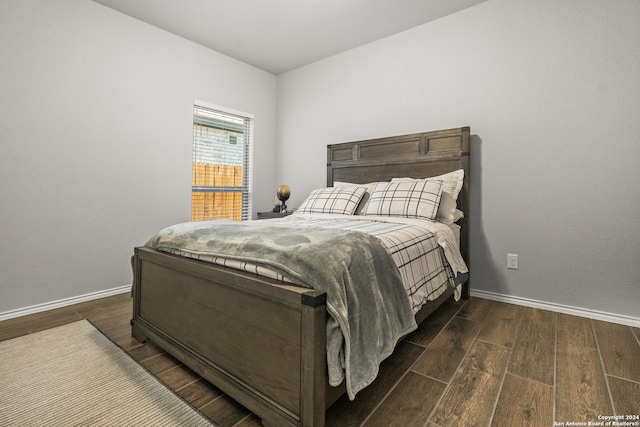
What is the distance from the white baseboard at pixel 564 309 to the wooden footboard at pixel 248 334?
2.13 metres

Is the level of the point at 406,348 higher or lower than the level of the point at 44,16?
lower

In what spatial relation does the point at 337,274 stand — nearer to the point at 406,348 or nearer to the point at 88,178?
the point at 406,348

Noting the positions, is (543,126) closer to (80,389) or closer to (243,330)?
(243,330)

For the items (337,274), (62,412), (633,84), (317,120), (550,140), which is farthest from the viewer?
(317,120)

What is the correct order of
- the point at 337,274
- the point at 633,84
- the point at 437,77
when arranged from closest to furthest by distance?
the point at 337,274 → the point at 633,84 → the point at 437,77

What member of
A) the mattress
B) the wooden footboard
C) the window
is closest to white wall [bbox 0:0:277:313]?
the window

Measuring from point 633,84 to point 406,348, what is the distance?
2.29 m

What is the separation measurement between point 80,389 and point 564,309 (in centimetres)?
302

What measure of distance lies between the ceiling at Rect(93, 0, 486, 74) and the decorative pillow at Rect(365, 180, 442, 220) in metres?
1.53

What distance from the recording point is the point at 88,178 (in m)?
2.54

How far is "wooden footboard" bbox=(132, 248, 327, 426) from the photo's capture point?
3.26ft

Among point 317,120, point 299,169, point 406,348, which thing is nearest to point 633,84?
point 406,348

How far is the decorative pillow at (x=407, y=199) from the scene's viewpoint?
2291mm

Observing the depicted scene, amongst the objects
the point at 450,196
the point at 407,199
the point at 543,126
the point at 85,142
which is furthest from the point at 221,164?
the point at 543,126
